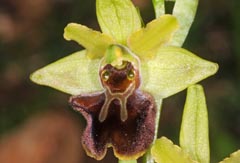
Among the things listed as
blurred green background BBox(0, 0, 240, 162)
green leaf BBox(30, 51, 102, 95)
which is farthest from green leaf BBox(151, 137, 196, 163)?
blurred green background BBox(0, 0, 240, 162)

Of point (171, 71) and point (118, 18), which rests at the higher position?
point (118, 18)

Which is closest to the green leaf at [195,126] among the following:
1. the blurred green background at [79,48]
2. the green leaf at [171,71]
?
the green leaf at [171,71]

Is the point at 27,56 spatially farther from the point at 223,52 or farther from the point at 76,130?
the point at 223,52

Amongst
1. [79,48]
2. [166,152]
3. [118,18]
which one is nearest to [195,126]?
[166,152]

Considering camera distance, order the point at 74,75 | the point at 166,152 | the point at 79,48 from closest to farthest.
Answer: the point at 166,152 < the point at 74,75 < the point at 79,48

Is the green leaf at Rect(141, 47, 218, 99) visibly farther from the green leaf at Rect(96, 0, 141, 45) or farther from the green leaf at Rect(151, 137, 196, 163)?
the green leaf at Rect(151, 137, 196, 163)

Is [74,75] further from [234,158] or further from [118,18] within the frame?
[234,158]

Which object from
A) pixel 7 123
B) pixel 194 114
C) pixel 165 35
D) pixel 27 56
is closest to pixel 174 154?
pixel 194 114
